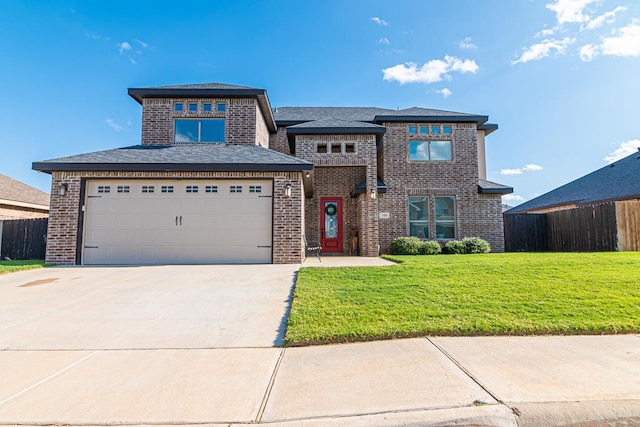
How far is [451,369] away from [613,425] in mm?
1103

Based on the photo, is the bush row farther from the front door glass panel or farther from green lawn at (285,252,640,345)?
green lawn at (285,252,640,345)

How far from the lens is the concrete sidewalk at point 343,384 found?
2307 millimetres

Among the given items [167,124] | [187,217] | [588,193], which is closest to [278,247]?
[187,217]

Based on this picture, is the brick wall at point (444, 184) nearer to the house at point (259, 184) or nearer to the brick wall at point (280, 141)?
the house at point (259, 184)

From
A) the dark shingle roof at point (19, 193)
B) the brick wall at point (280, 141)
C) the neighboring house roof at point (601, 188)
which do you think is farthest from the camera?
the brick wall at point (280, 141)

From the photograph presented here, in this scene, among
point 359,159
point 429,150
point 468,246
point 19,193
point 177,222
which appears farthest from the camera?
point 19,193

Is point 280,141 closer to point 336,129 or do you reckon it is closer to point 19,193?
point 336,129

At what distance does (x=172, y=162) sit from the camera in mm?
10141

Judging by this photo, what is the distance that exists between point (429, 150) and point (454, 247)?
14.9 feet

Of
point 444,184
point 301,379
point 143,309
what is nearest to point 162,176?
point 143,309

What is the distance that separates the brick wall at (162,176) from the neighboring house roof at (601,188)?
49.5 ft

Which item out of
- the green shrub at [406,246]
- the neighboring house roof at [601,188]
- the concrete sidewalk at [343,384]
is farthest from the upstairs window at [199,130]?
the neighboring house roof at [601,188]

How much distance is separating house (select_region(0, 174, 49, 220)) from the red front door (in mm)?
14338

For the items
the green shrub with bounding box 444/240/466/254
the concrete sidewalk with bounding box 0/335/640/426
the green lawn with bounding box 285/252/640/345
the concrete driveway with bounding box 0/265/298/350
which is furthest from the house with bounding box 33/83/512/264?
the concrete sidewalk with bounding box 0/335/640/426
